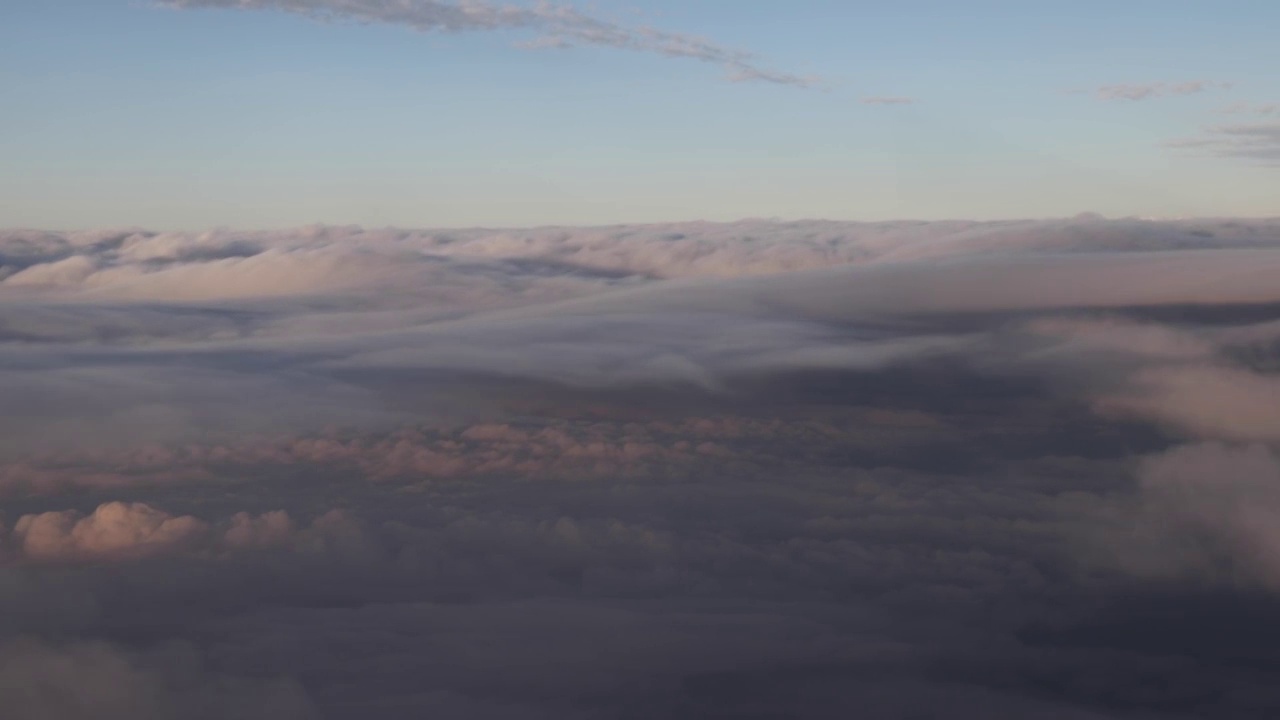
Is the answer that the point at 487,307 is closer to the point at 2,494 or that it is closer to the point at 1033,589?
the point at 2,494

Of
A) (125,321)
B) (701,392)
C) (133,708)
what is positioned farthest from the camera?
(125,321)

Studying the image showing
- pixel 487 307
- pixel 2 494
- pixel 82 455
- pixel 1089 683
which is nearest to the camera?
pixel 1089 683

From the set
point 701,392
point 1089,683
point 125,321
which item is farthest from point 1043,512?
point 125,321

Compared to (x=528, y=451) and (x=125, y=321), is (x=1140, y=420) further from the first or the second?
(x=125, y=321)

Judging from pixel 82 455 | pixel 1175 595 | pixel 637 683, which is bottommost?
pixel 1175 595

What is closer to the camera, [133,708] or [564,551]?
[133,708]

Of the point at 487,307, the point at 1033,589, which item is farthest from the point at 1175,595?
the point at 487,307

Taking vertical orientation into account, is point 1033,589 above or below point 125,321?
below

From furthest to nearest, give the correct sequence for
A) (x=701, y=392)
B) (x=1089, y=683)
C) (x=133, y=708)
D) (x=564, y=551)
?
(x=701, y=392)
(x=564, y=551)
(x=1089, y=683)
(x=133, y=708)

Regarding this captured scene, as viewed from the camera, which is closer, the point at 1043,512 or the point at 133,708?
the point at 133,708

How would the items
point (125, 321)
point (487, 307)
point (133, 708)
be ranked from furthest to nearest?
1. point (487, 307)
2. point (125, 321)
3. point (133, 708)
